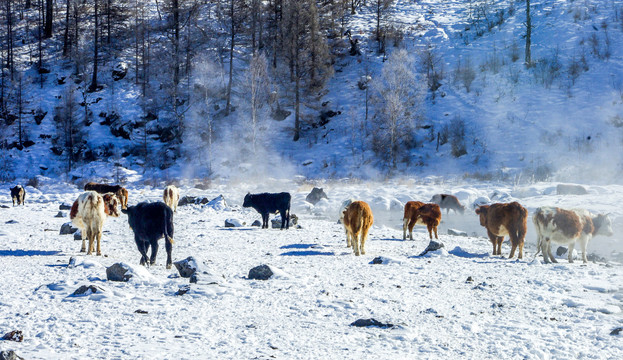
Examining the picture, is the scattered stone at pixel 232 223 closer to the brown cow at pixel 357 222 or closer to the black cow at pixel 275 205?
the black cow at pixel 275 205

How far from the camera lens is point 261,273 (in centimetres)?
849

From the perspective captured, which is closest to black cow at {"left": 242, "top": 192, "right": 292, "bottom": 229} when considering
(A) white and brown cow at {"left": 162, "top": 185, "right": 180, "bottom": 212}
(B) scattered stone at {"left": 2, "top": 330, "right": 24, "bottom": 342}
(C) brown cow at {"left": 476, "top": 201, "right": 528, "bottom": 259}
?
(A) white and brown cow at {"left": 162, "top": 185, "right": 180, "bottom": 212}

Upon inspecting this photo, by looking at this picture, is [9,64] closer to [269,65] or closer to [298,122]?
[269,65]

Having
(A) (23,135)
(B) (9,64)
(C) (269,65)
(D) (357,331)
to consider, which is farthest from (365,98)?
(D) (357,331)

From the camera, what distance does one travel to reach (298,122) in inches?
1737

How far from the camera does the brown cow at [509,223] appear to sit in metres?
12.3

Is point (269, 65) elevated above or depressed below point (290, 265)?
above

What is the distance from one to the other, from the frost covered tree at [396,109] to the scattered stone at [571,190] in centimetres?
1408

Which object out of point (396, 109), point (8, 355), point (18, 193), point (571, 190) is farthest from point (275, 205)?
point (396, 109)

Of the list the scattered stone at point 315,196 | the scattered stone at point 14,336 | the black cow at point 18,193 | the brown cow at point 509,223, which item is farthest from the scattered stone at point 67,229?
the scattered stone at point 315,196

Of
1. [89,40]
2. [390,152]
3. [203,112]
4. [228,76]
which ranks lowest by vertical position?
[390,152]

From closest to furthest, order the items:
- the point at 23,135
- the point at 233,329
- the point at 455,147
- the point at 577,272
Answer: the point at 233,329 → the point at 577,272 → the point at 455,147 → the point at 23,135

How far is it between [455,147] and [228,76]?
78.3 feet

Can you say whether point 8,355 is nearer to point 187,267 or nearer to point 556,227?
point 187,267
